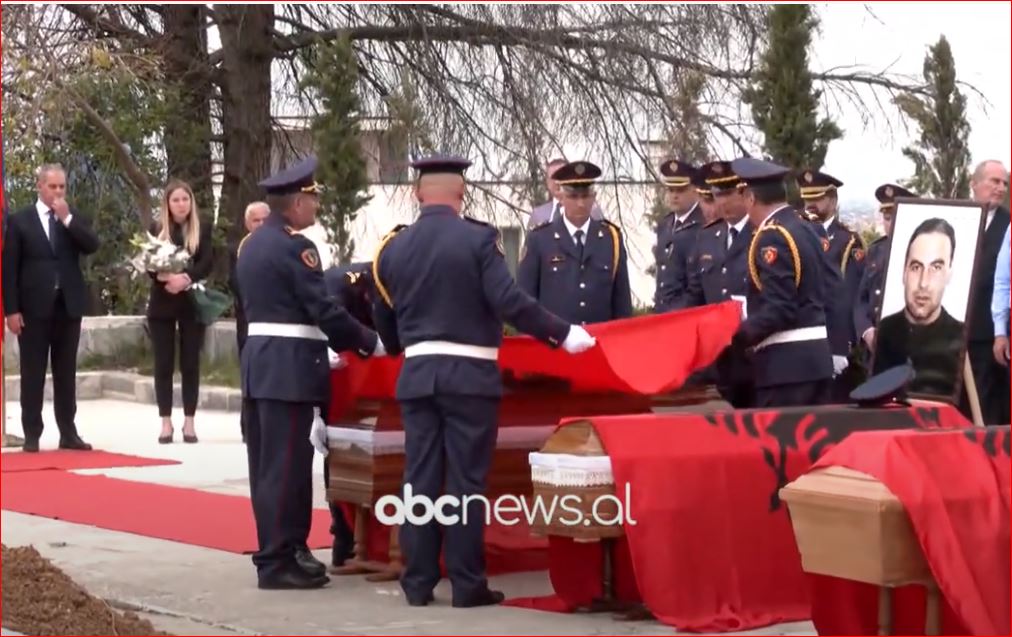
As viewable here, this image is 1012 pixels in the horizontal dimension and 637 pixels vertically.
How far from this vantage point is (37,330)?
13391mm

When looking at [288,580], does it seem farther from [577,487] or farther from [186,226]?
[186,226]

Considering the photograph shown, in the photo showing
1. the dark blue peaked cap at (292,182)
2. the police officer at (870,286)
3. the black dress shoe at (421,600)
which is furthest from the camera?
the police officer at (870,286)

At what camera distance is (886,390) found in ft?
25.0

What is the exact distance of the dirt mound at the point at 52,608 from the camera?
7242 mm

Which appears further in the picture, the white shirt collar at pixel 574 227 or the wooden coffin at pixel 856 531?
the white shirt collar at pixel 574 227

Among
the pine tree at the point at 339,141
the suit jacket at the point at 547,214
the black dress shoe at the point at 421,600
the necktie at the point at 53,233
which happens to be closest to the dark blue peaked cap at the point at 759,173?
the black dress shoe at the point at 421,600

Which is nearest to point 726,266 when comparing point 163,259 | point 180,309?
point 163,259

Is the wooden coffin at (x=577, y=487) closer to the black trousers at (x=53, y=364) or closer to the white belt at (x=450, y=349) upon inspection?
the white belt at (x=450, y=349)

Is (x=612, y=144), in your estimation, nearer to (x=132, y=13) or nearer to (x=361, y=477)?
(x=132, y=13)

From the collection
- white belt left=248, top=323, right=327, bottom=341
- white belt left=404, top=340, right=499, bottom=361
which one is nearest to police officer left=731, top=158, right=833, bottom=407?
white belt left=404, top=340, right=499, bottom=361

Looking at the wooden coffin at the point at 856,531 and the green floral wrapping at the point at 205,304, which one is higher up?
the green floral wrapping at the point at 205,304

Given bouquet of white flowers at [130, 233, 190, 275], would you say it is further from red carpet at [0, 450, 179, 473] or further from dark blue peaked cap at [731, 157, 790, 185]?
dark blue peaked cap at [731, 157, 790, 185]

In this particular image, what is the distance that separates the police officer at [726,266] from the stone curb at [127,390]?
6.71m

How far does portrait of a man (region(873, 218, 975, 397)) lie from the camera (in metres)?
8.95
